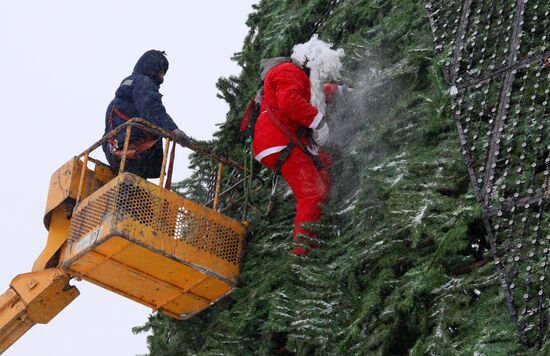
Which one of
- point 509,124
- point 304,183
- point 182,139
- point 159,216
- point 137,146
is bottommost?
point 509,124

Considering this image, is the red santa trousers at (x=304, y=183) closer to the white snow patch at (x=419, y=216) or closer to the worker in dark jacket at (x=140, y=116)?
the worker in dark jacket at (x=140, y=116)

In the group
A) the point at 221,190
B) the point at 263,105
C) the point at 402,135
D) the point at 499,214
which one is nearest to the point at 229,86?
the point at 221,190

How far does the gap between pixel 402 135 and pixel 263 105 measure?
53.7 inches

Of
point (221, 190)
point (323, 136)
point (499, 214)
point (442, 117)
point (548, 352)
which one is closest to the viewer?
point (548, 352)

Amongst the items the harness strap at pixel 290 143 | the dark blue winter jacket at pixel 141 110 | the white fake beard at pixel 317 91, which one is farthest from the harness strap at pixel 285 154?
the dark blue winter jacket at pixel 141 110

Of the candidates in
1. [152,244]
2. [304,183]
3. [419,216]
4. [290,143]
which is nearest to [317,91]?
[290,143]

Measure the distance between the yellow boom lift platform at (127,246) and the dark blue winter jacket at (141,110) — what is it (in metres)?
→ 0.28

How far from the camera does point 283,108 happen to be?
31.7ft

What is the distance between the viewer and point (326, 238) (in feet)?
30.3

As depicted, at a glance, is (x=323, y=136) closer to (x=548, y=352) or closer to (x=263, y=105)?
(x=263, y=105)

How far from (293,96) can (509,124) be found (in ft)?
6.98

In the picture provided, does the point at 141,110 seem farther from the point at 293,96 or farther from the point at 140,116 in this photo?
the point at 293,96

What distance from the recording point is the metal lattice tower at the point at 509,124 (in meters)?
7.23

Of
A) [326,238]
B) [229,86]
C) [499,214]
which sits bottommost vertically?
[499,214]
